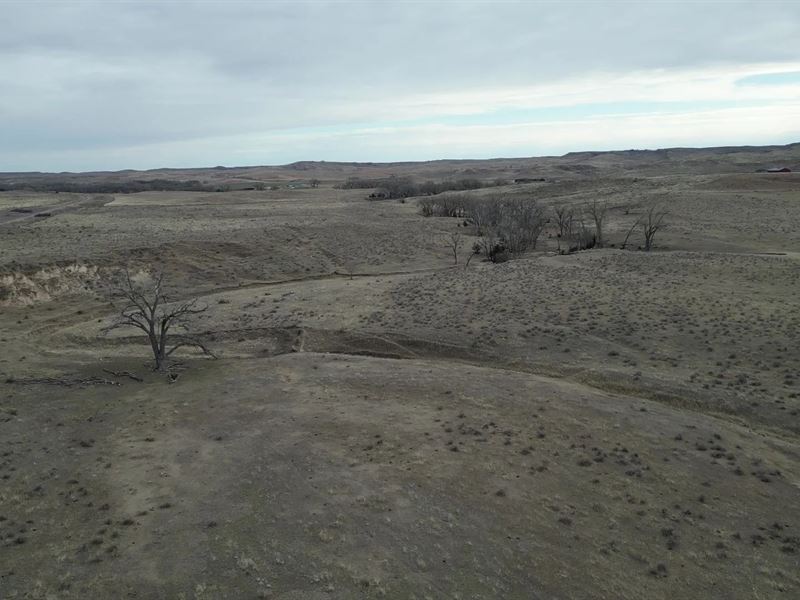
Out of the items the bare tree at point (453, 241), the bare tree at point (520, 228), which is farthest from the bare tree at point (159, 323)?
the bare tree at point (520, 228)

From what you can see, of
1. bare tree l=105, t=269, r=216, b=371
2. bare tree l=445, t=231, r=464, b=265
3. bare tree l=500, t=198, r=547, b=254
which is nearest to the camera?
bare tree l=105, t=269, r=216, b=371

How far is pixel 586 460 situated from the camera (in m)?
13.8

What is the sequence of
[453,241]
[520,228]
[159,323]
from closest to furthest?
[159,323] → [520,228] → [453,241]

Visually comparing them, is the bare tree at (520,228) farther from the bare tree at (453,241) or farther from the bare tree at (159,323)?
the bare tree at (159,323)

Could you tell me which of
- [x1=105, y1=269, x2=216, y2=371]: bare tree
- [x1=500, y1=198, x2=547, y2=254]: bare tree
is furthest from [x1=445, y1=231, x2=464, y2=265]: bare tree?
[x1=105, y1=269, x2=216, y2=371]: bare tree

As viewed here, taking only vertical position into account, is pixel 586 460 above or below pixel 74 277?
below

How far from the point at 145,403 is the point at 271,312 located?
33.5 feet

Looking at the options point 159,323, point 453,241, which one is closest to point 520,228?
point 453,241

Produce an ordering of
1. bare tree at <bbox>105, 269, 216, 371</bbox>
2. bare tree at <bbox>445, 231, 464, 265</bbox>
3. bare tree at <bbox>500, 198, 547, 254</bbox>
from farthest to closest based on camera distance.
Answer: bare tree at <bbox>445, 231, 464, 265</bbox> → bare tree at <bbox>500, 198, 547, 254</bbox> → bare tree at <bbox>105, 269, 216, 371</bbox>

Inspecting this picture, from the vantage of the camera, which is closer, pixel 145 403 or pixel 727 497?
pixel 727 497

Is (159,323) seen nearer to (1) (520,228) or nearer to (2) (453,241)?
(2) (453,241)

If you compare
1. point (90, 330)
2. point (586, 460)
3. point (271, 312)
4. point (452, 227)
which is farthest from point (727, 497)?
point (452, 227)

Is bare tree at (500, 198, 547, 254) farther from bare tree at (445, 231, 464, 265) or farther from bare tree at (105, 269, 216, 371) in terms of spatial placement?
bare tree at (105, 269, 216, 371)

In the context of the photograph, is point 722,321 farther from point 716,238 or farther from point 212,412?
point 716,238
